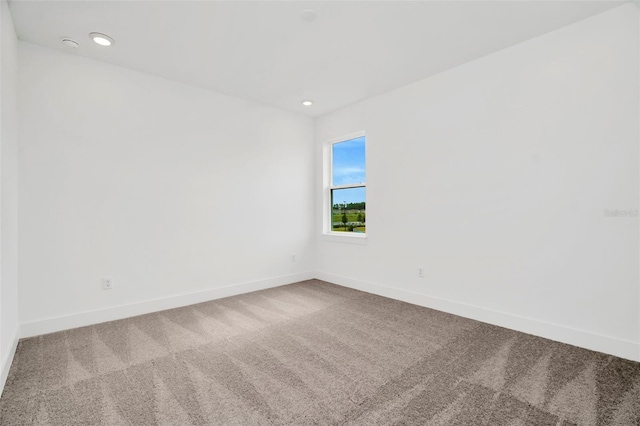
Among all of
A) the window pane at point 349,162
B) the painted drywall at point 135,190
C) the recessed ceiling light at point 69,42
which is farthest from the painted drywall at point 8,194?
the window pane at point 349,162

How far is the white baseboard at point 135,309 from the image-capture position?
8.99 ft

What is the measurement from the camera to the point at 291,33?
8.51 ft

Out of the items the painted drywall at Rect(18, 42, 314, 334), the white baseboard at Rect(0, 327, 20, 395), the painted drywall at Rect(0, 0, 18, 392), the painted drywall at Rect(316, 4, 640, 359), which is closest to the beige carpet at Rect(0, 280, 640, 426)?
the white baseboard at Rect(0, 327, 20, 395)

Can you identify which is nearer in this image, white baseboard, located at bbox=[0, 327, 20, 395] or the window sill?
white baseboard, located at bbox=[0, 327, 20, 395]

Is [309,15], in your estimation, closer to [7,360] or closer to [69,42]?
[69,42]

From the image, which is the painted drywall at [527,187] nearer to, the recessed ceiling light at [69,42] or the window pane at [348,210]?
the window pane at [348,210]

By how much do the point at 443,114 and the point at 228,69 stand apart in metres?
2.37

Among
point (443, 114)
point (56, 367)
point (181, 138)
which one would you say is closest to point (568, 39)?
point (443, 114)

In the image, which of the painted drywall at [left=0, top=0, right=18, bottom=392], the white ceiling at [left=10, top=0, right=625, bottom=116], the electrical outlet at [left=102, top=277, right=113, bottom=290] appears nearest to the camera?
the painted drywall at [left=0, top=0, right=18, bottom=392]

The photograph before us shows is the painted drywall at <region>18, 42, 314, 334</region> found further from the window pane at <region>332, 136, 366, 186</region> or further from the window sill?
the window pane at <region>332, 136, 366, 186</region>

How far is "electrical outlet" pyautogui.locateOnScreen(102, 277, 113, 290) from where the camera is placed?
3062 millimetres

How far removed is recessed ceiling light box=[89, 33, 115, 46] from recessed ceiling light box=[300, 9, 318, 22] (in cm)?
172

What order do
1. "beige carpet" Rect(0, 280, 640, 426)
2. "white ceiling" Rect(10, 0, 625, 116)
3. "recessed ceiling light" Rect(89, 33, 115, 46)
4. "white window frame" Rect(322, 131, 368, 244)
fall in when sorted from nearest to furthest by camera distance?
"beige carpet" Rect(0, 280, 640, 426) < "white ceiling" Rect(10, 0, 625, 116) < "recessed ceiling light" Rect(89, 33, 115, 46) < "white window frame" Rect(322, 131, 368, 244)

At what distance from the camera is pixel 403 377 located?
202cm
